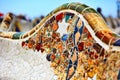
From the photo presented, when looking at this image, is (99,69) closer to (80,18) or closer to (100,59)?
(100,59)

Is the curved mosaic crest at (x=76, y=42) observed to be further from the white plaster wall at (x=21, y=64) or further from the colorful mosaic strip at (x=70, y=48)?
the white plaster wall at (x=21, y=64)

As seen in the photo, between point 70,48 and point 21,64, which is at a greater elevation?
point 70,48

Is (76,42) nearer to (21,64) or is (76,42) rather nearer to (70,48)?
(70,48)

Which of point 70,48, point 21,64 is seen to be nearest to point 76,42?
point 70,48

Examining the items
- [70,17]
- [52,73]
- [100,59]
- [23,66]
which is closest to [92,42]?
[100,59]

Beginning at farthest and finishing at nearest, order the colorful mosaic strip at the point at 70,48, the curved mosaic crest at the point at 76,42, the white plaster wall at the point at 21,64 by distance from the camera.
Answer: the white plaster wall at the point at 21,64 < the colorful mosaic strip at the point at 70,48 < the curved mosaic crest at the point at 76,42

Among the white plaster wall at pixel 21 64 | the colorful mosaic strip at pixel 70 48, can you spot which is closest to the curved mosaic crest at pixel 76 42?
the colorful mosaic strip at pixel 70 48

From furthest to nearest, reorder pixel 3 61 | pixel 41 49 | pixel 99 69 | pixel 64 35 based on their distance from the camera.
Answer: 1. pixel 3 61
2. pixel 41 49
3. pixel 64 35
4. pixel 99 69

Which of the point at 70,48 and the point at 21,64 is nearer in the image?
the point at 70,48
